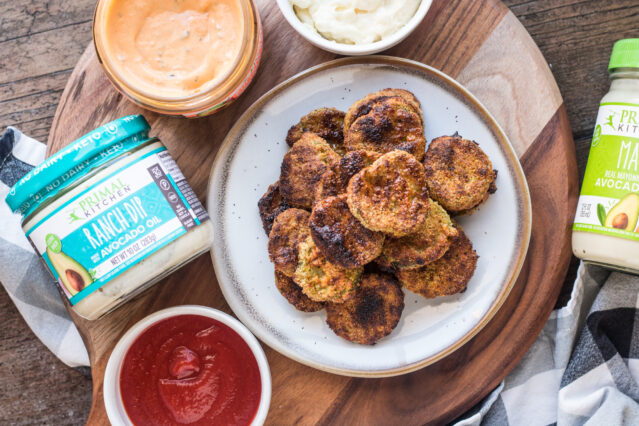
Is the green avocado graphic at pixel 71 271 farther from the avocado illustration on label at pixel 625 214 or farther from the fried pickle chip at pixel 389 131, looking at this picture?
the avocado illustration on label at pixel 625 214

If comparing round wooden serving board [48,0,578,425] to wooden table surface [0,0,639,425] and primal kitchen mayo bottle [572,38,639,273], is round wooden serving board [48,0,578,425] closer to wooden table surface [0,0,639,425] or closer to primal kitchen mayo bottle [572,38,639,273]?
primal kitchen mayo bottle [572,38,639,273]

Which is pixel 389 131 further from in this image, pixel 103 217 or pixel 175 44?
pixel 103 217

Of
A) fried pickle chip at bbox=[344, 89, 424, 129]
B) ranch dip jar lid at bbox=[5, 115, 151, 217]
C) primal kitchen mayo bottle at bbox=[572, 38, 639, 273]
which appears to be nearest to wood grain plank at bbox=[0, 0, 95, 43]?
ranch dip jar lid at bbox=[5, 115, 151, 217]

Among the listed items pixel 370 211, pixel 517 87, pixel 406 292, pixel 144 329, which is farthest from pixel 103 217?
pixel 517 87

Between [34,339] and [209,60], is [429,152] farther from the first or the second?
[34,339]

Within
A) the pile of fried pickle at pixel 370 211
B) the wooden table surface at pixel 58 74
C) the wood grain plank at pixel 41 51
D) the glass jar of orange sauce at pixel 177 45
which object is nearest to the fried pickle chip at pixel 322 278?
the pile of fried pickle at pixel 370 211

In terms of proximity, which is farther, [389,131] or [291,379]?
[291,379]

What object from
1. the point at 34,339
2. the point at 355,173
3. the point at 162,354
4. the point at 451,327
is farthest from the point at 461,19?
the point at 34,339
